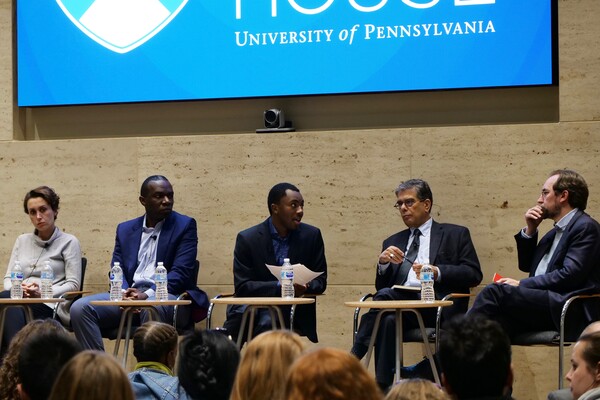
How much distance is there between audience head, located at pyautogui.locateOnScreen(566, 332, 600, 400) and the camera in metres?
3.69

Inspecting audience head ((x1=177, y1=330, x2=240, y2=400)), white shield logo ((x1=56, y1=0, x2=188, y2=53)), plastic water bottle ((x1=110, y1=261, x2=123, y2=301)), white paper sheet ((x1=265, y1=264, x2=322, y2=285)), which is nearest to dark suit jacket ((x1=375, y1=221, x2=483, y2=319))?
white paper sheet ((x1=265, y1=264, x2=322, y2=285))

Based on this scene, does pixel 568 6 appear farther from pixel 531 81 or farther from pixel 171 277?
pixel 171 277

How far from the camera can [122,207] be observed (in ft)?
25.4

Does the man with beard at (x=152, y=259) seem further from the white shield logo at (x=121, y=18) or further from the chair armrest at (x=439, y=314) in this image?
the chair armrest at (x=439, y=314)

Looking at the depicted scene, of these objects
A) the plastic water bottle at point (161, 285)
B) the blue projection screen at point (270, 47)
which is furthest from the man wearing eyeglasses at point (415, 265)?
the plastic water bottle at point (161, 285)

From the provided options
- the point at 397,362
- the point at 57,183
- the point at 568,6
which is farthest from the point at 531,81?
the point at 57,183

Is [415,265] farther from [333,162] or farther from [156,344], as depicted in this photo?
[156,344]

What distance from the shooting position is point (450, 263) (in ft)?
20.8

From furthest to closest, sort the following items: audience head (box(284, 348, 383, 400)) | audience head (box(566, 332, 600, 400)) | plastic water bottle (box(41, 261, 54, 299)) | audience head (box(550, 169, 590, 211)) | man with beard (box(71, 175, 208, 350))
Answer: plastic water bottle (box(41, 261, 54, 299)), man with beard (box(71, 175, 208, 350)), audience head (box(550, 169, 590, 211)), audience head (box(566, 332, 600, 400)), audience head (box(284, 348, 383, 400))

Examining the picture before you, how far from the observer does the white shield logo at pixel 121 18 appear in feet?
25.7

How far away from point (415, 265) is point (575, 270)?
37.3 inches

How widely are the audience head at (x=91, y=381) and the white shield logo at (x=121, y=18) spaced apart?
5.79 m

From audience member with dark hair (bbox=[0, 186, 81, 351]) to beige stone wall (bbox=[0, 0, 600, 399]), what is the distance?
0.65 m

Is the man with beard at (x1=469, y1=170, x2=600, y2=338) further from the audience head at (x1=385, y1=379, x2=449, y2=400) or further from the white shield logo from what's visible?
the white shield logo
